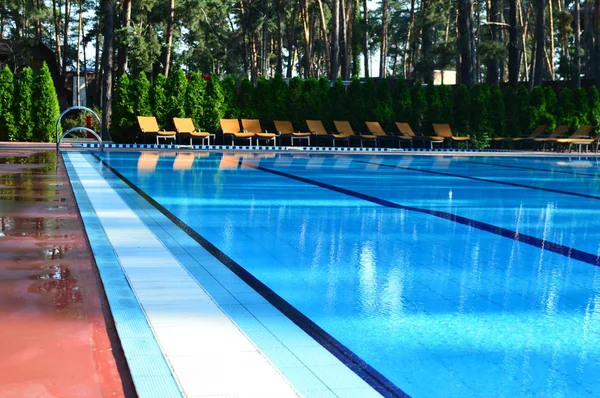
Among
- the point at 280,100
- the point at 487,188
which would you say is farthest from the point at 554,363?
the point at 280,100

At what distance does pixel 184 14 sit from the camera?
36.4m

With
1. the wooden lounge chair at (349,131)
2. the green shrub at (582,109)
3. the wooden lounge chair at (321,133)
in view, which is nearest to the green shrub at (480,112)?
the green shrub at (582,109)

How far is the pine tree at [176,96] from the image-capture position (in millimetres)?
22266

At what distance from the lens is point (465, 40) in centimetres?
2539

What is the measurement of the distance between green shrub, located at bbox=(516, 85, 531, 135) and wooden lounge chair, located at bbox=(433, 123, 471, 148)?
83.2 inches

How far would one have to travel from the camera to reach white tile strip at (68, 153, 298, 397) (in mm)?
2994

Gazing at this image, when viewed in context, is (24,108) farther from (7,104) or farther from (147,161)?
(147,161)

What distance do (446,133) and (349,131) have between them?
302cm

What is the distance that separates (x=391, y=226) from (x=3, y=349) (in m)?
5.00

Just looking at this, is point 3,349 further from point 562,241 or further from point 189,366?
point 562,241

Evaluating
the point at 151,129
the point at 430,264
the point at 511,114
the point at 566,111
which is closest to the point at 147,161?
the point at 151,129

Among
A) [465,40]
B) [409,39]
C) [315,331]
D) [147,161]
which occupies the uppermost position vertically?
[409,39]

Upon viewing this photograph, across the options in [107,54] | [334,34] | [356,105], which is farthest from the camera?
[334,34]

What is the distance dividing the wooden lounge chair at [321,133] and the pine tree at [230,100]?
7.14 ft
